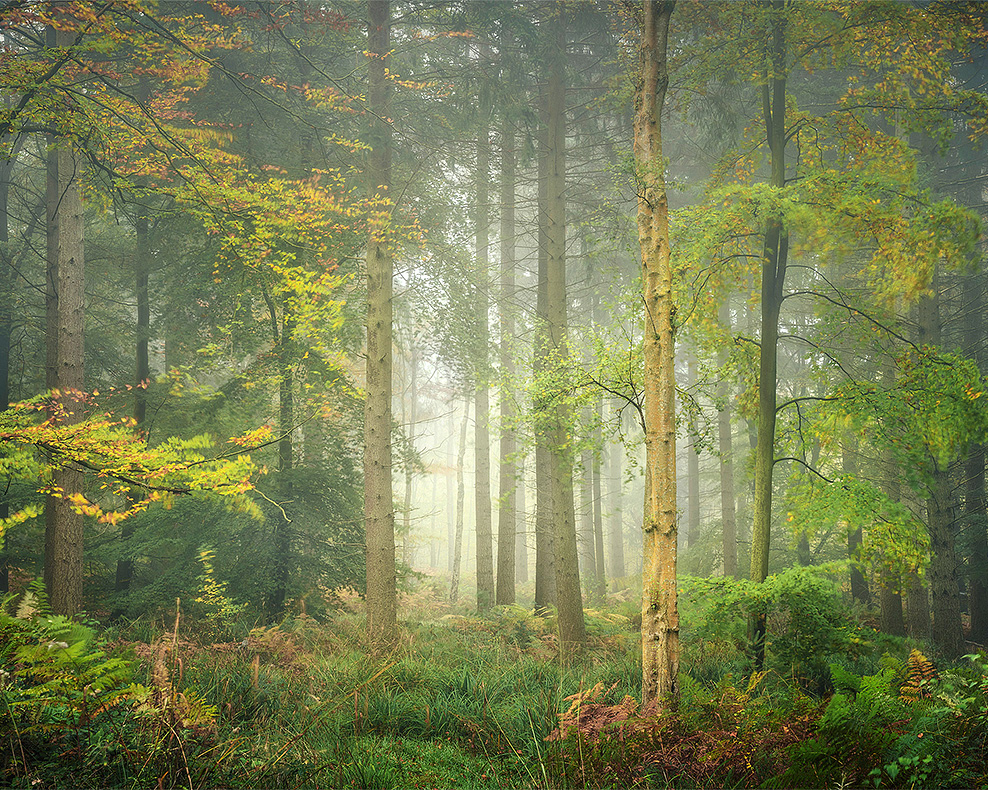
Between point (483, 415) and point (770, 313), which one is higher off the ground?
point (770, 313)

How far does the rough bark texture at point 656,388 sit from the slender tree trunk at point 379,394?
4.10m

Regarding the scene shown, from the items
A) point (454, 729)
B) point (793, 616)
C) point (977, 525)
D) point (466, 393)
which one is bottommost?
point (454, 729)

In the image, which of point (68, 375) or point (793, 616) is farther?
point (68, 375)

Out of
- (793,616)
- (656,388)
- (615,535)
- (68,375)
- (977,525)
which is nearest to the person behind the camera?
(656,388)

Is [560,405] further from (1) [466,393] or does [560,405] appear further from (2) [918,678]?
(2) [918,678]

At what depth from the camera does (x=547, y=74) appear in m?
10.8

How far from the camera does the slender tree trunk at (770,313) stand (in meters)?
6.91

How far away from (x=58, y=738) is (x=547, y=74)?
1215cm

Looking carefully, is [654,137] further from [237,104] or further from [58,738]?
[237,104]

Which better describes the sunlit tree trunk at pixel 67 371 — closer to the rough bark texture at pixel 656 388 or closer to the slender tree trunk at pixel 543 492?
the slender tree trunk at pixel 543 492

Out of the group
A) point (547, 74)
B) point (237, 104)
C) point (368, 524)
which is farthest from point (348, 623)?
point (547, 74)

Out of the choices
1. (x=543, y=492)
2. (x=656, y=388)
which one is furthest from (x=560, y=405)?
(x=656, y=388)

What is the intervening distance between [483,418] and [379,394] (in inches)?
257

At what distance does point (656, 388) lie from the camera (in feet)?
16.3
